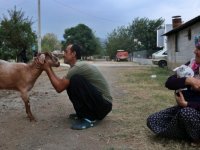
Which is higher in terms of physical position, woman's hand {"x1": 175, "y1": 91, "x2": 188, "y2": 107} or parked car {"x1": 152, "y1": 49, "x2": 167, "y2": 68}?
parked car {"x1": 152, "y1": 49, "x2": 167, "y2": 68}

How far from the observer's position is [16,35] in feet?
77.5

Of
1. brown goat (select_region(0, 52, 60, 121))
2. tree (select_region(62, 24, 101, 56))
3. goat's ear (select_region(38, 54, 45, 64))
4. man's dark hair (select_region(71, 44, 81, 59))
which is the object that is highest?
tree (select_region(62, 24, 101, 56))

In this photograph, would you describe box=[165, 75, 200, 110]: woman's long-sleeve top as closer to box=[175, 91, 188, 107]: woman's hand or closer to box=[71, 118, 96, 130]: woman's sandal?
box=[175, 91, 188, 107]: woman's hand

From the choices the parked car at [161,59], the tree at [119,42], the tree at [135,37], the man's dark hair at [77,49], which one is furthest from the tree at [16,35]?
the tree at [119,42]

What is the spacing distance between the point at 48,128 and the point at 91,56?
231 ft

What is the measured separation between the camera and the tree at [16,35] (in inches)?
906

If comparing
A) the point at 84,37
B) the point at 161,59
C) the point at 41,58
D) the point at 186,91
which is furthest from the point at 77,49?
the point at 84,37

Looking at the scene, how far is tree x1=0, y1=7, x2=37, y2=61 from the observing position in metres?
23.0

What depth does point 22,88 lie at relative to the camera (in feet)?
23.3

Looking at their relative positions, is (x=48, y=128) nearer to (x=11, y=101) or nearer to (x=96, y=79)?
(x=96, y=79)

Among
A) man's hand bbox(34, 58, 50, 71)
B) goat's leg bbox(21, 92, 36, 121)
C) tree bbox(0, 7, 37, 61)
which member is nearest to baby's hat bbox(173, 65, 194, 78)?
man's hand bbox(34, 58, 50, 71)

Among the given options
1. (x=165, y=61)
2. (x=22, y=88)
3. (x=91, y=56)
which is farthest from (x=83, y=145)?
(x=91, y=56)

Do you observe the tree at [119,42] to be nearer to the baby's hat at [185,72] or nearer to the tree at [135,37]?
the tree at [135,37]

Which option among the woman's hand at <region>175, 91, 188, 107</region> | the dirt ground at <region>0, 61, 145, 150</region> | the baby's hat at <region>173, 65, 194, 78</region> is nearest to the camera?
the baby's hat at <region>173, 65, 194, 78</region>
